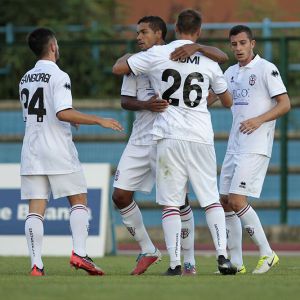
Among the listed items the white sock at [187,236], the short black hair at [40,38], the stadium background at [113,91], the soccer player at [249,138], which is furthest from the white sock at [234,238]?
the stadium background at [113,91]

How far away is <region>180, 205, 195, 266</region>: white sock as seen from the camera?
12.4 m

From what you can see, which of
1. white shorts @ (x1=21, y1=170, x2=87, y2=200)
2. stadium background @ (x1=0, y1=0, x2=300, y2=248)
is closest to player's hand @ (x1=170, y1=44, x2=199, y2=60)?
white shorts @ (x1=21, y1=170, x2=87, y2=200)

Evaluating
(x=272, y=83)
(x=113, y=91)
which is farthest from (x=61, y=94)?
(x=113, y=91)

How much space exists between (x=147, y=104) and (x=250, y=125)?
1079 millimetres

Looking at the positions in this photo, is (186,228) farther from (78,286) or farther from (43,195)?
(78,286)

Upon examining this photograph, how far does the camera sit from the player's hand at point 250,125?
12.4 meters

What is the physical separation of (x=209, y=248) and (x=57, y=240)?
348cm

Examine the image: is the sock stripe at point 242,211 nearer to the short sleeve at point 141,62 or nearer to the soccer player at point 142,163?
the soccer player at point 142,163

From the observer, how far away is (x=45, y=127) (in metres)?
12.1

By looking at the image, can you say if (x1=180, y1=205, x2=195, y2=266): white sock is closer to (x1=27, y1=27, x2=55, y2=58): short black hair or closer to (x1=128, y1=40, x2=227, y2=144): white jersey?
(x1=128, y1=40, x2=227, y2=144): white jersey

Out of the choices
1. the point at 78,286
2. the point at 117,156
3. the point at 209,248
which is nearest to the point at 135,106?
→ the point at 78,286

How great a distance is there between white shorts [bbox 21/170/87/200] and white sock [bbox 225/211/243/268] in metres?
1.65

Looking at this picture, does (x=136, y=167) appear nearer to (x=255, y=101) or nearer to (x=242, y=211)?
(x=242, y=211)

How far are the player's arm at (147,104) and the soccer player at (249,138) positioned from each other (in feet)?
3.42
